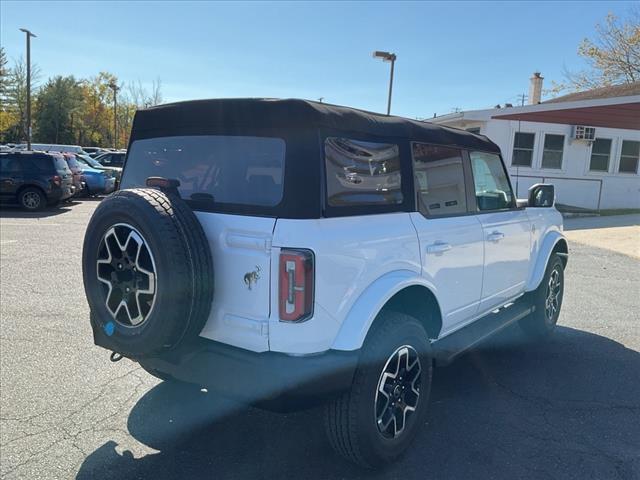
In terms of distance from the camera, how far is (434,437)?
3213 millimetres

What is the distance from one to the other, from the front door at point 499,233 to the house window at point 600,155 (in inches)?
641

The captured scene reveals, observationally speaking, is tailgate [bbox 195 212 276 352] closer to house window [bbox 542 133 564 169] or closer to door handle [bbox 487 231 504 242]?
door handle [bbox 487 231 504 242]

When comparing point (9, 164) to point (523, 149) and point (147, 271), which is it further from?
point (523, 149)

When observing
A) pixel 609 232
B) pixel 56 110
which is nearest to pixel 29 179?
pixel 609 232

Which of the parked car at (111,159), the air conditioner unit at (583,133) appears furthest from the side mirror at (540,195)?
the parked car at (111,159)

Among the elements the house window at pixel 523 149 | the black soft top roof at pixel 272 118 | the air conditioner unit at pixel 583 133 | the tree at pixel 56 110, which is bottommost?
the black soft top roof at pixel 272 118

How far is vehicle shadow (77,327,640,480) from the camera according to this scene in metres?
2.85

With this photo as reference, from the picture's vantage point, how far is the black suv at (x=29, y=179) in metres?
14.2

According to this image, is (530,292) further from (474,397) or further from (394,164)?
(394,164)

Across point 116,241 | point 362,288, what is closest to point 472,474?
point 362,288

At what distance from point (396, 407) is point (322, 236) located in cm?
122

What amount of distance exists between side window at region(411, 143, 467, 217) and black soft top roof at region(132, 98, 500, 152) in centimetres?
9

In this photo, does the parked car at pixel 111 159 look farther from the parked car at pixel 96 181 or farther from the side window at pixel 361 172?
the side window at pixel 361 172

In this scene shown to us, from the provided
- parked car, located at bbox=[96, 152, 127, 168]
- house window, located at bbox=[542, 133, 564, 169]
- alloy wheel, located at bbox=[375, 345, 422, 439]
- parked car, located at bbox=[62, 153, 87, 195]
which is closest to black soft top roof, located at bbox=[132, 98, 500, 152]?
alloy wheel, located at bbox=[375, 345, 422, 439]
